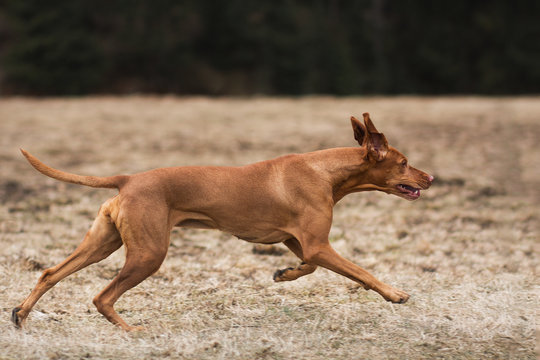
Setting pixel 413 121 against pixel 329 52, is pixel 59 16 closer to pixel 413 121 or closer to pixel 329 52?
pixel 329 52

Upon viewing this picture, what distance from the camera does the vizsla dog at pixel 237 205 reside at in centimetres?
434

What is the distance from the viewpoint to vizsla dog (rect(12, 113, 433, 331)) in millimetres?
4336

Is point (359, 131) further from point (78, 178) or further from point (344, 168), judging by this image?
point (78, 178)

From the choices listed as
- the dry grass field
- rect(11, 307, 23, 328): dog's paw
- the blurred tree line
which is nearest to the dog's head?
the dry grass field

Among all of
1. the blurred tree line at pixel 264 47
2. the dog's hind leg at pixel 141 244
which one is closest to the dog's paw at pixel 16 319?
the dog's hind leg at pixel 141 244

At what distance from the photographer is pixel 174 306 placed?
5.17 m

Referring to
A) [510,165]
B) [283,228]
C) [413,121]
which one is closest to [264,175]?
[283,228]

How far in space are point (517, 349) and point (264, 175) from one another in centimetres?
210

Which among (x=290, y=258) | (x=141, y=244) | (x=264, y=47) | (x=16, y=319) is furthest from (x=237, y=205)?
(x=264, y=47)

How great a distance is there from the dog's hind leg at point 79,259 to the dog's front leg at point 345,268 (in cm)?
137

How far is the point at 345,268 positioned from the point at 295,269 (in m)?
0.66

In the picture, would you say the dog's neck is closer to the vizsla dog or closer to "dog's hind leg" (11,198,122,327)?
the vizsla dog

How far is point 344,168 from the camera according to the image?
189 inches

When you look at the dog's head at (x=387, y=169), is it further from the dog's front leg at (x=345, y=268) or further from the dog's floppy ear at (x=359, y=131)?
the dog's front leg at (x=345, y=268)
